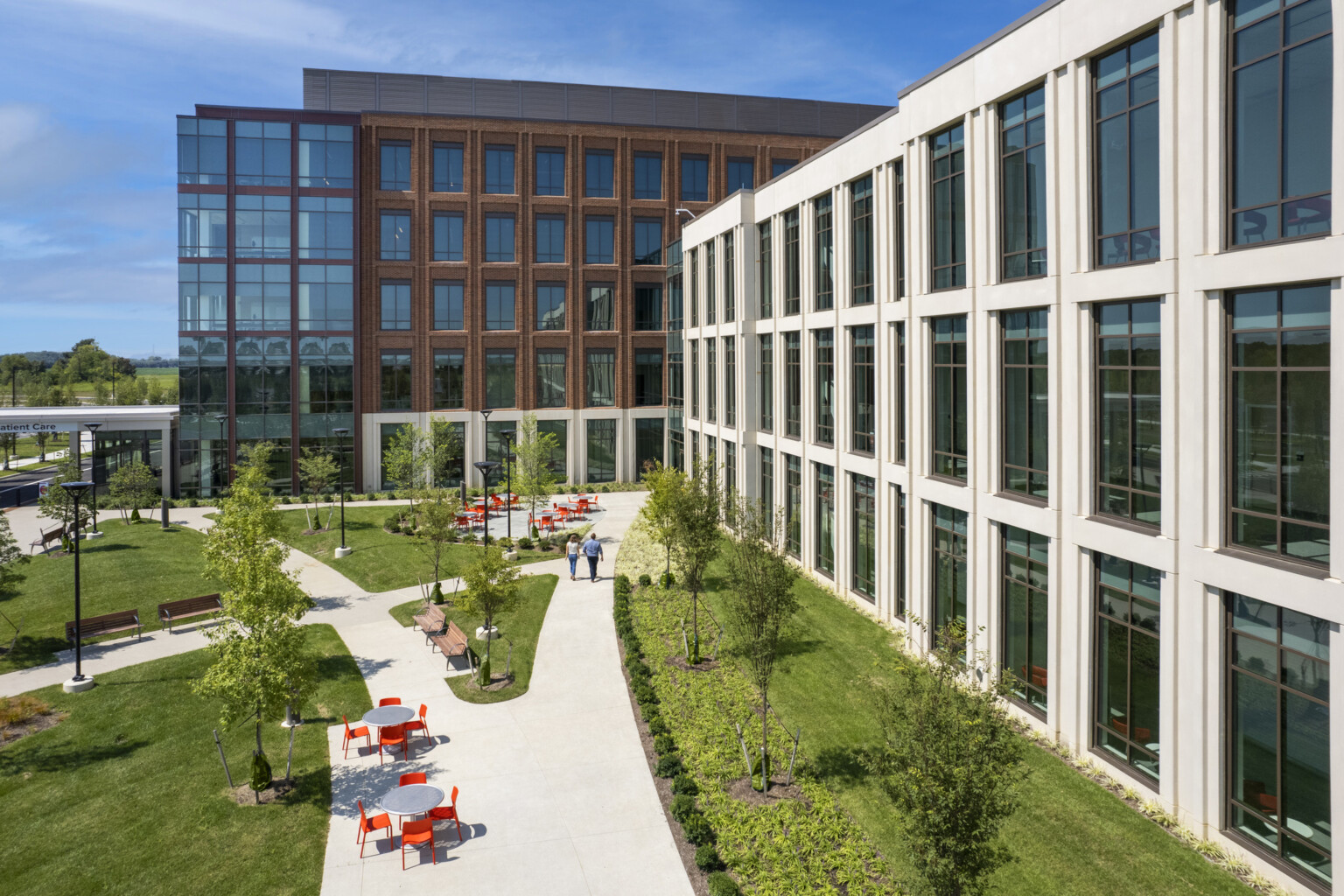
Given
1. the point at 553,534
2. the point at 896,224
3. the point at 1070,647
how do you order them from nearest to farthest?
the point at 1070,647, the point at 896,224, the point at 553,534

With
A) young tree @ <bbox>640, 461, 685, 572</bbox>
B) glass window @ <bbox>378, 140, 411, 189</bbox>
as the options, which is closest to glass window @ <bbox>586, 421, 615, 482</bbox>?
glass window @ <bbox>378, 140, 411, 189</bbox>

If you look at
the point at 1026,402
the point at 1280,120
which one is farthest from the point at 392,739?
the point at 1280,120

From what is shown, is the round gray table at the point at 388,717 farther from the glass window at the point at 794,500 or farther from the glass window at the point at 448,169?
the glass window at the point at 448,169

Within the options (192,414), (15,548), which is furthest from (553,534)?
(192,414)

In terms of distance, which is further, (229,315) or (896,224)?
(229,315)

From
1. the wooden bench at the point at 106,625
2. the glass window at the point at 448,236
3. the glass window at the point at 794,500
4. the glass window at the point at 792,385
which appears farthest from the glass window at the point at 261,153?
the glass window at the point at 794,500

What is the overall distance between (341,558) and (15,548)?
38.2ft

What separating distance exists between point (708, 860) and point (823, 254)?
19910mm

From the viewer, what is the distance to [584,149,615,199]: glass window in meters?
50.5

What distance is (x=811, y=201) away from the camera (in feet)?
89.8

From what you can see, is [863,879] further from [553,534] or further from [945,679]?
[553,534]

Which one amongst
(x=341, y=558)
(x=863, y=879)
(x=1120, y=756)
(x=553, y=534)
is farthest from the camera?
(x=553, y=534)

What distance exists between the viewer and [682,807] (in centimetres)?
1368

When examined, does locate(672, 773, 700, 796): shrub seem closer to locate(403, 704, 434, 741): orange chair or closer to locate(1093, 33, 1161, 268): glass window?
locate(403, 704, 434, 741): orange chair
